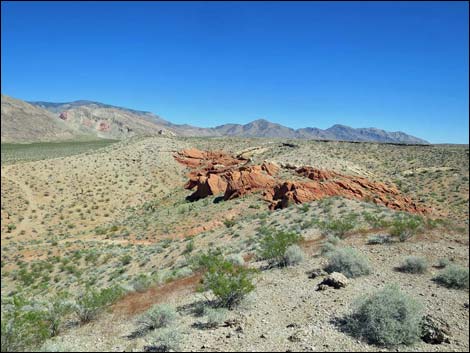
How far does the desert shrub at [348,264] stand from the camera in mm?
10336

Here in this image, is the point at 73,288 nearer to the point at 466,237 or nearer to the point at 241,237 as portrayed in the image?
the point at 241,237

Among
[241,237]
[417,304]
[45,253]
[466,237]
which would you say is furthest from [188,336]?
[45,253]

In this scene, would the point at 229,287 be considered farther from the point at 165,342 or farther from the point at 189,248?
the point at 189,248

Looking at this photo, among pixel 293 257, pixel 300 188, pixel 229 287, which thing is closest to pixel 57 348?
pixel 229 287

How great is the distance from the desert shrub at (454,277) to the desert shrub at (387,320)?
2577mm

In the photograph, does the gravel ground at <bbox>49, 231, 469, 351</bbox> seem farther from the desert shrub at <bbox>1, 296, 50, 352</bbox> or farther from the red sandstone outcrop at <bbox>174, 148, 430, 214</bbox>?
the red sandstone outcrop at <bbox>174, 148, 430, 214</bbox>

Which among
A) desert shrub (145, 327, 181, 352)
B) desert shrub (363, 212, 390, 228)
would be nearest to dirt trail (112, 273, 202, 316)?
desert shrub (145, 327, 181, 352)

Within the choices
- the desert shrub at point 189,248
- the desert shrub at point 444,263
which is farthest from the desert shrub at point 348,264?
the desert shrub at point 189,248

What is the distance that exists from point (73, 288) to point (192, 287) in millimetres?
10043

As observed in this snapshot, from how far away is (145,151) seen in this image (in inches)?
2382

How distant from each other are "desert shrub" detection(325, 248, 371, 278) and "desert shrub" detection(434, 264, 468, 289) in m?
1.91

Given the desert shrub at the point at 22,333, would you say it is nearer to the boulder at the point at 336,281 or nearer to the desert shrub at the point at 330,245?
the boulder at the point at 336,281

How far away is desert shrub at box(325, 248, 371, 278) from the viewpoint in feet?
33.9

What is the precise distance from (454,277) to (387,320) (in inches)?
147
